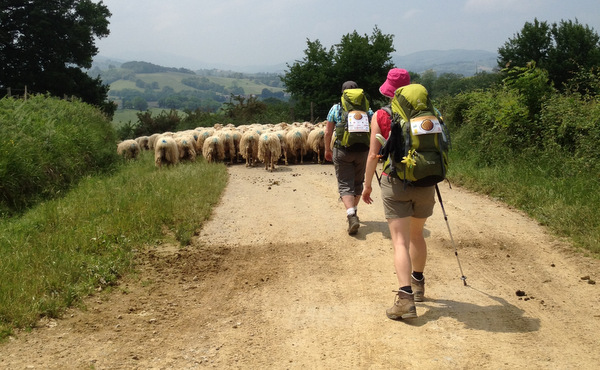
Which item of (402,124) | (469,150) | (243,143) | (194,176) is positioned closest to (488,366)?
(402,124)

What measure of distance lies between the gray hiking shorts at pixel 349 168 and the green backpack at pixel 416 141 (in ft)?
9.54

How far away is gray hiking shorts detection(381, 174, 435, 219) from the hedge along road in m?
0.90

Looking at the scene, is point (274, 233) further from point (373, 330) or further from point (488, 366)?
point (488, 366)

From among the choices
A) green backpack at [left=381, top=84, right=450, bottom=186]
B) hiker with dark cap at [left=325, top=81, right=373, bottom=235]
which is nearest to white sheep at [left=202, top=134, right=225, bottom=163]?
hiker with dark cap at [left=325, top=81, right=373, bottom=235]

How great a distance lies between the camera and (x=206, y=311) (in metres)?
5.35

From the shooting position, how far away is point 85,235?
7.32m

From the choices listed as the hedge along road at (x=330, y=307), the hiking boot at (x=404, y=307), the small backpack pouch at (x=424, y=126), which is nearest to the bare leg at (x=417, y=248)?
the hedge along road at (x=330, y=307)

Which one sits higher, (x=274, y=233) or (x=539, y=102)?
(x=539, y=102)

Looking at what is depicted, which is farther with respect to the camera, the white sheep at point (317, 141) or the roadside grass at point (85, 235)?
the white sheep at point (317, 141)

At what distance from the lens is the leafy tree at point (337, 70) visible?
94.6ft

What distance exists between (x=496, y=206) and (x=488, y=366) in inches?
229

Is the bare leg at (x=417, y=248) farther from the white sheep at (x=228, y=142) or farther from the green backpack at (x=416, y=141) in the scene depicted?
the white sheep at (x=228, y=142)

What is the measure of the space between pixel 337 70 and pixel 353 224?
22.5 metres

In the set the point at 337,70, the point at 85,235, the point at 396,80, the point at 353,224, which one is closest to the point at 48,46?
the point at 337,70
